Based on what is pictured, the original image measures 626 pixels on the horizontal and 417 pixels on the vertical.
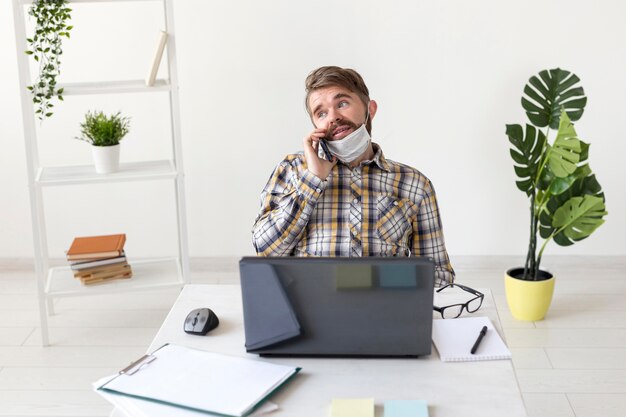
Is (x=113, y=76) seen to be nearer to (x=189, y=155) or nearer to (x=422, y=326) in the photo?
(x=189, y=155)

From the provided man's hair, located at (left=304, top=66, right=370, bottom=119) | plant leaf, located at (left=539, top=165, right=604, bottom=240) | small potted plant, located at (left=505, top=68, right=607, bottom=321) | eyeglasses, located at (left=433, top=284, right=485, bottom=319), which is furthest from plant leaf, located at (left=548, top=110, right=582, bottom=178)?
eyeglasses, located at (left=433, top=284, right=485, bottom=319)

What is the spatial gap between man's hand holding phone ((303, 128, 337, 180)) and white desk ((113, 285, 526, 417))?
53cm

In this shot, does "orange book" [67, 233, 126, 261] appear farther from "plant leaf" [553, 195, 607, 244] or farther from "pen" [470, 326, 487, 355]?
A: "pen" [470, 326, 487, 355]

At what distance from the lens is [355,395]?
156 centimetres

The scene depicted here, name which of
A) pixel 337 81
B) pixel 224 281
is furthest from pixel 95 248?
pixel 337 81

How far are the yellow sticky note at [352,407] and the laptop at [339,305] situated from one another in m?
0.15

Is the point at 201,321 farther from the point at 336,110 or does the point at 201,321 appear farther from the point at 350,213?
the point at 336,110

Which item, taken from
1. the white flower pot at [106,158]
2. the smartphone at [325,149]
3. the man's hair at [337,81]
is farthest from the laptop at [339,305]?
the white flower pot at [106,158]

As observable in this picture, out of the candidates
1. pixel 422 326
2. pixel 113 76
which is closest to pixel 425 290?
pixel 422 326

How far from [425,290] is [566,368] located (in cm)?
168

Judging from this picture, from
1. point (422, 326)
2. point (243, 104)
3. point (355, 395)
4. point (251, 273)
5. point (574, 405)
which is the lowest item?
point (574, 405)

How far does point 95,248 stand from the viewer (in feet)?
11.0

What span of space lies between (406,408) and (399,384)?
10cm

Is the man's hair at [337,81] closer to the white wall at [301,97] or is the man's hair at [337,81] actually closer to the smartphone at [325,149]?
the smartphone at [325,149]
